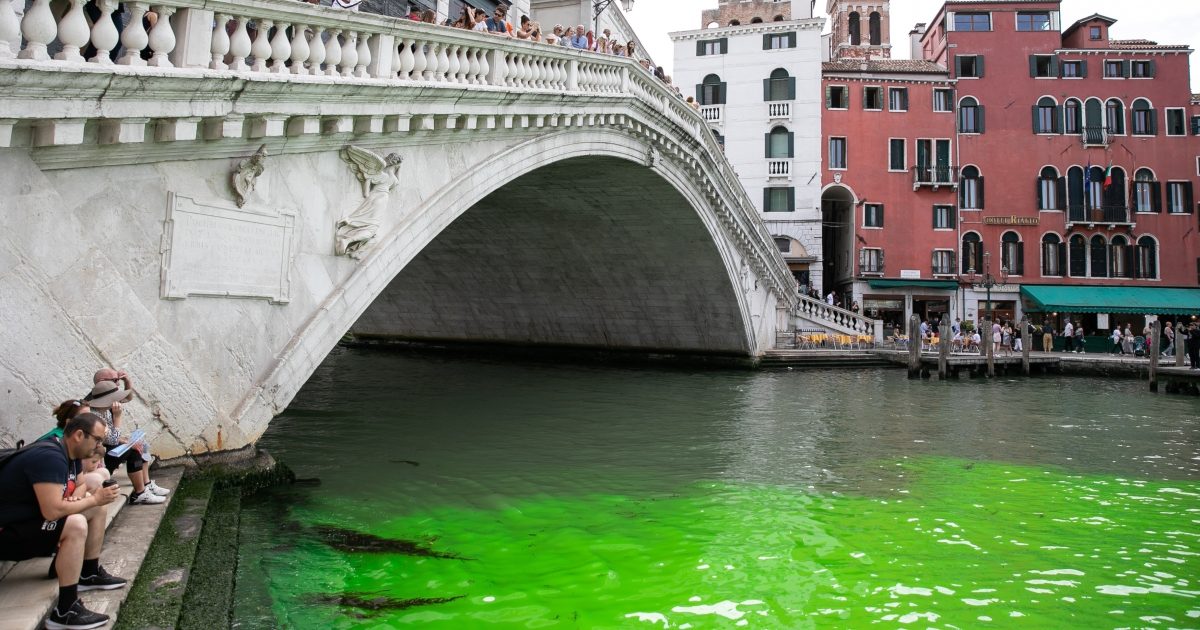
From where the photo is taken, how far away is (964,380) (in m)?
17.2

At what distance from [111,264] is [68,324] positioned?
0.41 metres

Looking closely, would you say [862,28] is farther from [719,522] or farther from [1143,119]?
[719,522]

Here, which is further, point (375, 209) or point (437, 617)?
point (375, 209)

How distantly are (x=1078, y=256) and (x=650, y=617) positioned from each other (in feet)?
86.0

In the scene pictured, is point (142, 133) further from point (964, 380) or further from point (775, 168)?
point (775, 168)

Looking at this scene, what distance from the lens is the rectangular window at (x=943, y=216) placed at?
2600cm

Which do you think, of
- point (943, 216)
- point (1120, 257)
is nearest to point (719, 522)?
point (943, 216)

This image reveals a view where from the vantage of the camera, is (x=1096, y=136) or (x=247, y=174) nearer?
(x=247, y=174)

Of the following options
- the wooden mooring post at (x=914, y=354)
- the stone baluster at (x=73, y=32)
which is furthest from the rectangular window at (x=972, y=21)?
the stone baluster at (x=73, y=32)

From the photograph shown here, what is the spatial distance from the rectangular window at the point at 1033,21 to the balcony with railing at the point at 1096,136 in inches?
134

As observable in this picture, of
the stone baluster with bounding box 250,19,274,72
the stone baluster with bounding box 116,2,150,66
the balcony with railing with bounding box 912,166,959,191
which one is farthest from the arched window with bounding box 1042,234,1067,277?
the stone baluster with bounding box 116,2,150,66

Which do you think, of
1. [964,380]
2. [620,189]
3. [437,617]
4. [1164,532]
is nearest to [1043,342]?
[964,380]

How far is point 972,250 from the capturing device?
25844 millimetres

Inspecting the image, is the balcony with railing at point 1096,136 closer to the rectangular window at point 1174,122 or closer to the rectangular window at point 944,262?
the rectangular window at point 1174,122
